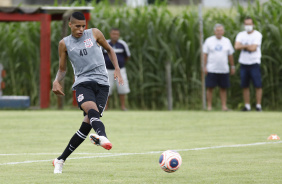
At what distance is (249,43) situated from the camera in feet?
59.2

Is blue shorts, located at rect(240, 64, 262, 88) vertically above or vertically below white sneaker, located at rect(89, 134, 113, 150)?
below

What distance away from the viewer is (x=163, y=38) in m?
20.9

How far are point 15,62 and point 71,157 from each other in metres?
12.4

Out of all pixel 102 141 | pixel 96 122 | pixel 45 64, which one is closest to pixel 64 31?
pixel 45 64

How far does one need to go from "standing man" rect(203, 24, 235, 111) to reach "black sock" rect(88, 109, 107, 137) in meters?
10.9

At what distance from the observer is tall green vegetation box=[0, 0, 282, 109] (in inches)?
792

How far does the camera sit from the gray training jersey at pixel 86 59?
26.8 feet

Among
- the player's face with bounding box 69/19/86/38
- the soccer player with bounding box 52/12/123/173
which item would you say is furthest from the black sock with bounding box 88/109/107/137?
the player's face with bounding box 69/19/86/38

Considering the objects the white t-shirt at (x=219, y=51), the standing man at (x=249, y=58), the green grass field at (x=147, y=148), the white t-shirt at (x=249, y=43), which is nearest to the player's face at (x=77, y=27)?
the green grass field at (x=147, y=148)

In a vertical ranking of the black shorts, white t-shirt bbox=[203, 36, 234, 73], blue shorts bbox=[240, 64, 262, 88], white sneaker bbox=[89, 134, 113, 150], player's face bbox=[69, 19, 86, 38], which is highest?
player's face bbox=[69, 19, 86, 38]

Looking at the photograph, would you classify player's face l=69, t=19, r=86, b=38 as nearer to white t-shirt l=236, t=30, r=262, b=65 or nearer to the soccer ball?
the soccer ball

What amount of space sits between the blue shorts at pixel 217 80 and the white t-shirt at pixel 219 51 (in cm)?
14

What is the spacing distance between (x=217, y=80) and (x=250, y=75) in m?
0.90

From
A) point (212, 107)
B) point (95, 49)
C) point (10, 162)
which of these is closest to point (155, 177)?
point (95, 49)
